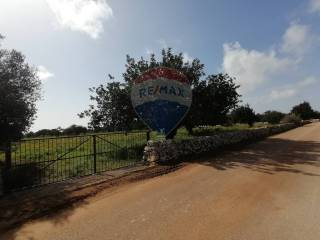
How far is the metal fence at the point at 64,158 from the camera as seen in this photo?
35.8 ft

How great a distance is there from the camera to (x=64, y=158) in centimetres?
1182

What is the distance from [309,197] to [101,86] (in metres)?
15.8

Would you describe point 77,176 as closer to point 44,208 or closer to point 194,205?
point 44,208

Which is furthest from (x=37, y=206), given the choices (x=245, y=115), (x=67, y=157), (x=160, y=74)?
(x=245, y=115)

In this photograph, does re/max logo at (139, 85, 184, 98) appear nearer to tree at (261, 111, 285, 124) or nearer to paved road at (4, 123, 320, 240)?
paved road at (4, 123, 320, 240)

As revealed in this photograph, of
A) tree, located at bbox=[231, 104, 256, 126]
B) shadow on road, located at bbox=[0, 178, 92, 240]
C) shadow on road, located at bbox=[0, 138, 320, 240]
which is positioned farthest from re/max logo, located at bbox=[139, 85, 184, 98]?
tree, located at bbox=[231, 104, 256, 126]

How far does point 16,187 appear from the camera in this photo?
387 inches

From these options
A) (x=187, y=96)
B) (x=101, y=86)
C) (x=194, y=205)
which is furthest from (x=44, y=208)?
(x=101, y=86)

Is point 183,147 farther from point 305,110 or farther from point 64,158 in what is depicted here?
point 305,110

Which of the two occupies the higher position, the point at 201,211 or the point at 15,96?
the point at 15,96

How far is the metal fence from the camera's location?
10898 mm

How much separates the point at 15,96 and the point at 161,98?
6293 millimetres

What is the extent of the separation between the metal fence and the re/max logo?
1.75 metres

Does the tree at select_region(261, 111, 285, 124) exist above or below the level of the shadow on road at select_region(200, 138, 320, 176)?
above
